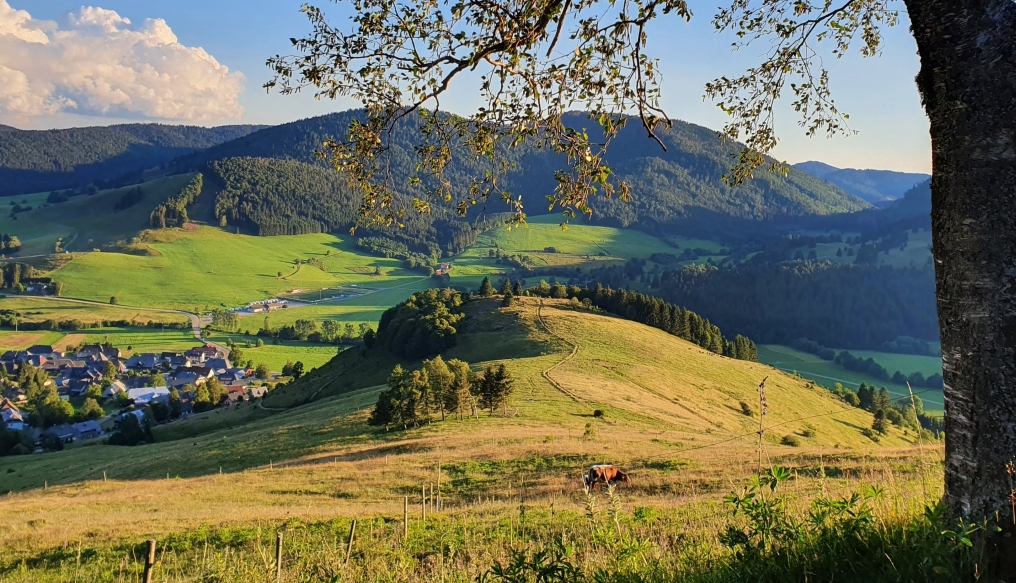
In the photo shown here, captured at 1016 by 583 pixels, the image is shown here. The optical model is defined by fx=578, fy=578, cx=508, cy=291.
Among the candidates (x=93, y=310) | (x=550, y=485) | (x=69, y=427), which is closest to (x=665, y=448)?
(x=550, y=485)

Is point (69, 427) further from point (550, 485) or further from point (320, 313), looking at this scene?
point (550, 485)

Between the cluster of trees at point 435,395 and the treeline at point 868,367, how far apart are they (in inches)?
4712

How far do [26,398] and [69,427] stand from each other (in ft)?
108

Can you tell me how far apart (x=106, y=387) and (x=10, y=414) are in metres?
16.8

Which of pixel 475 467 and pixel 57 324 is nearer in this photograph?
pixel 475 467

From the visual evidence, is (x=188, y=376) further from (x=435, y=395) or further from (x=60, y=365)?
(x=435, y=395)

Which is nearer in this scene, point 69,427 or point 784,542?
point 784,542

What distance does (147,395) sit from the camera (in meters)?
116

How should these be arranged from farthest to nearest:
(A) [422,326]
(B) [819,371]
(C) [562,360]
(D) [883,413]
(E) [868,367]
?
(E) [868,367] → (B) [819,371] → (A) [422,326] → (D) [883,413] → (C) [562,360]

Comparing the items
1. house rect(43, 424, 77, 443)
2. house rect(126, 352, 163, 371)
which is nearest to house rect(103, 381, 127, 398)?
house rect(126, 352, 163, 371)

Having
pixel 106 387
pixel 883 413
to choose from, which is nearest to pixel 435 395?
pixel 883 413

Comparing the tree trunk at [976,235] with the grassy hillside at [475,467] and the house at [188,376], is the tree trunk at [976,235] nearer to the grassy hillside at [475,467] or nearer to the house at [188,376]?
the grassy hillside at [475,467]

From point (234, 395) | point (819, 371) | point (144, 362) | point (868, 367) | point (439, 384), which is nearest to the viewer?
point (439, 384)

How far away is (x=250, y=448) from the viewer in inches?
1398
